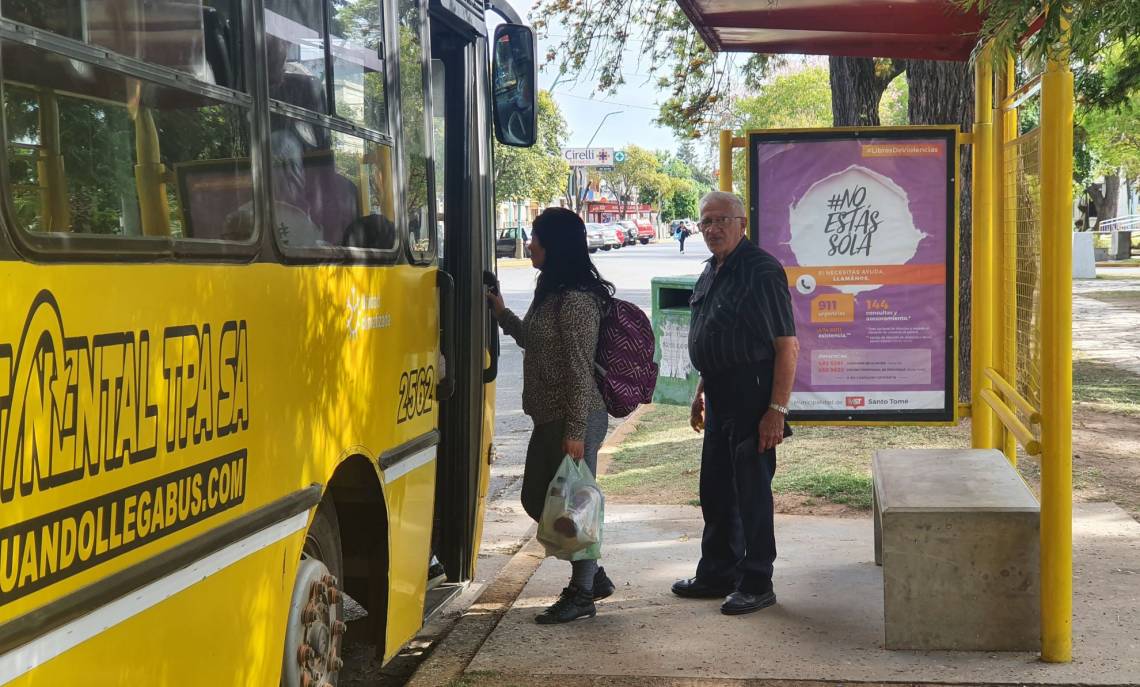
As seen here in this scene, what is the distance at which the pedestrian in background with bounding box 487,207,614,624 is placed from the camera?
5383 millimetres

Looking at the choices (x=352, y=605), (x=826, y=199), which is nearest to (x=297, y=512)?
(x=352, y=605)

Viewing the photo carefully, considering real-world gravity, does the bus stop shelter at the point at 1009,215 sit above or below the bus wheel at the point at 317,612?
above

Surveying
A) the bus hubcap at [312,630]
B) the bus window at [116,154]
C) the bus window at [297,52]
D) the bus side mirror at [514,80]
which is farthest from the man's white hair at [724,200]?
the bus window at [116,154]

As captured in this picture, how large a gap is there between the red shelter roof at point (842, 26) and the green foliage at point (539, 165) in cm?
4441

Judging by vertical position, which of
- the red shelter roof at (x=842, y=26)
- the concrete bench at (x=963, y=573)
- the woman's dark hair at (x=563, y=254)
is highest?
the red shelter roof at (x=842, y=26)

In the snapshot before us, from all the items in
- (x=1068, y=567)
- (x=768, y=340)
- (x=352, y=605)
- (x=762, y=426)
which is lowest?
(x=352, y=605)

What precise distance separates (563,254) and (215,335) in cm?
263

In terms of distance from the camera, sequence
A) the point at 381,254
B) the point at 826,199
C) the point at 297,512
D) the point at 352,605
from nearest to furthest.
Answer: the point at 297,512 < the point at 381,254 < the point at 352,605 < the point at 826,199

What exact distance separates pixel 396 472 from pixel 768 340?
6.21 feet

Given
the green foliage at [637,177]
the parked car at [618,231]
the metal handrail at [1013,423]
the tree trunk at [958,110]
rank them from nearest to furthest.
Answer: the metal handrail at [1013,423] → the tree trunk at [958,110] → the parked car at [618,231] → the green foliage at [637,177]

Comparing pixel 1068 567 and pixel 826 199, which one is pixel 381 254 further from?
pixel 826 199

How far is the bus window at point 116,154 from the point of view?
2.29 metres

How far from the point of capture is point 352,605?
6.57 meters

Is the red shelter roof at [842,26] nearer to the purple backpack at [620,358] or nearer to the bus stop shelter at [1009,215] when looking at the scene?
the bus stop shelter at [1009,215]
